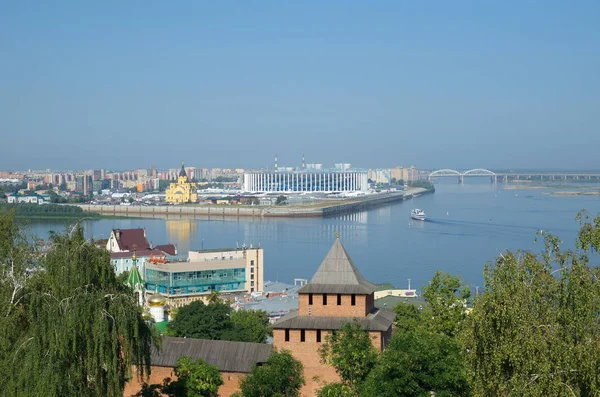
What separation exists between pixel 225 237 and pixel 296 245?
4833 mm

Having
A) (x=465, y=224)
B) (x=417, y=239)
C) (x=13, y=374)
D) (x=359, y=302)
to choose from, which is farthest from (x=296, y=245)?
(x=13, y=374)

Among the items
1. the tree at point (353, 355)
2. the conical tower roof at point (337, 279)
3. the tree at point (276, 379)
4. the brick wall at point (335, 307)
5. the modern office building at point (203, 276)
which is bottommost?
the modern office building at point (203, 276)

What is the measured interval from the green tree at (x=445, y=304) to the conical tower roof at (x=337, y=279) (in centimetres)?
74

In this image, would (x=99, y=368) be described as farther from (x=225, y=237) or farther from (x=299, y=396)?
(x=225, y=237)

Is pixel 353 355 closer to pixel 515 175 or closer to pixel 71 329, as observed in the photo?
pixel 71 329

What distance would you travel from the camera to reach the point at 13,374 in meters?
5.32

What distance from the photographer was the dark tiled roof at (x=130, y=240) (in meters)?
19.8

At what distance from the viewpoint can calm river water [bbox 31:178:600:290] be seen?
22.4 m

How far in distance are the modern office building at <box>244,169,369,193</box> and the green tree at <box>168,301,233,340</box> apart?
64.5 m

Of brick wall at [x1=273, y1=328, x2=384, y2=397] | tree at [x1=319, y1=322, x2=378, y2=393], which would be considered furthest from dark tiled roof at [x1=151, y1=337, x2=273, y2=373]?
tree at [x1=319, y1=322, x2=378, y2=393]

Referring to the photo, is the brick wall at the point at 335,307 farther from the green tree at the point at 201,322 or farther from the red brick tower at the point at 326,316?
the green tree at the point at 201,322

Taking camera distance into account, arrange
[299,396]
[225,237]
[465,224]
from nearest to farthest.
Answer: [299,396]
[225,237]
[465,224]

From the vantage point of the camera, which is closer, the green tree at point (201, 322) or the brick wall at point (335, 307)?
the brick wall at point (335, 307)

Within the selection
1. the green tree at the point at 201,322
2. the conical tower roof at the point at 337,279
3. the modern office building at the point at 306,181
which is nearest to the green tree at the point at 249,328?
the green tree at the point at 201,322
